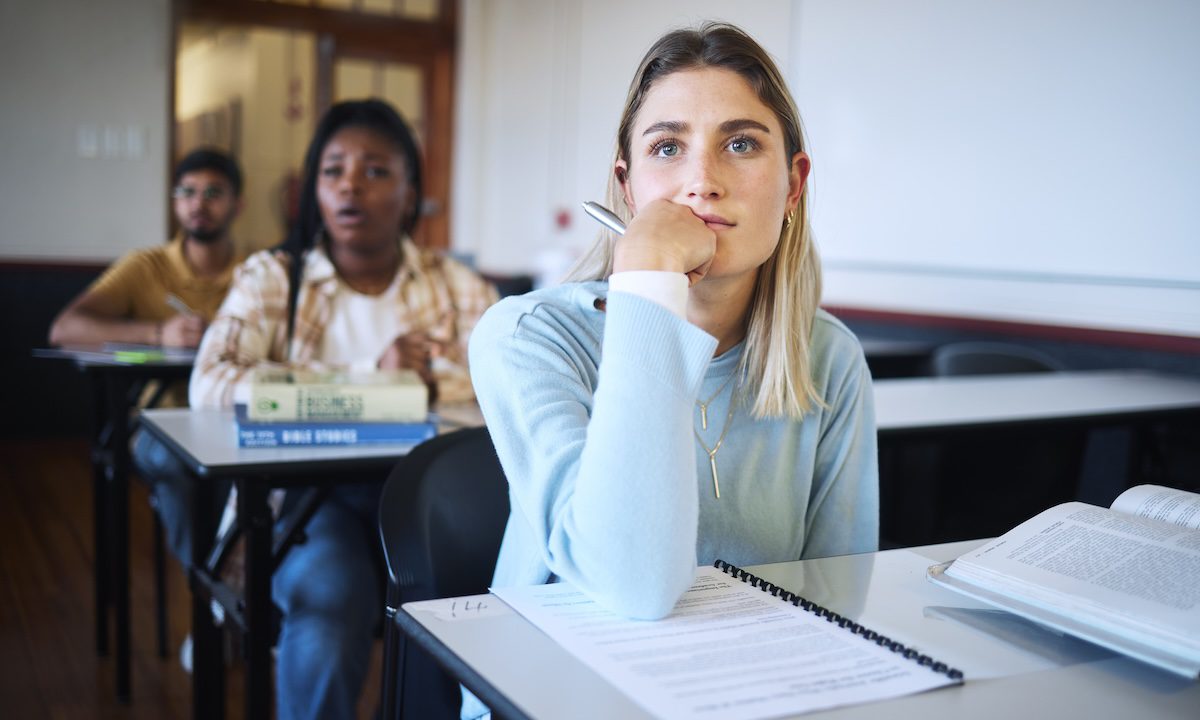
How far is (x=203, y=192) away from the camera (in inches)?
143

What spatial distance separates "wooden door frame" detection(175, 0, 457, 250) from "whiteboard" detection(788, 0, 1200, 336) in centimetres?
310

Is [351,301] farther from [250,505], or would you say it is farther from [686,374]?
[686,374]

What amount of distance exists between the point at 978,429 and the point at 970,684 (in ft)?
4.37

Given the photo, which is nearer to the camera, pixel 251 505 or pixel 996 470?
pixel 251 505

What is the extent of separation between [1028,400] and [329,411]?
1.60 meters

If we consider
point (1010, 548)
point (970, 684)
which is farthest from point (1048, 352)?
point (970, 684)

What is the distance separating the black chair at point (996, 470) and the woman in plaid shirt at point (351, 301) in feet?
4.34

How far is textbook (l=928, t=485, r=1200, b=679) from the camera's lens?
0.83 m

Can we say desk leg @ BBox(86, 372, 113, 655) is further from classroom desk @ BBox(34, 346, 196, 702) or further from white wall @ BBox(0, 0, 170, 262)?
white wall @ BBox(0, 0, 170, 262)

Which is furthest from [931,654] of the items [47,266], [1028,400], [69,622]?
[47,266]

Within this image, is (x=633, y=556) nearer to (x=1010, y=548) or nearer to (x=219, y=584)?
(x=1010, y=548)

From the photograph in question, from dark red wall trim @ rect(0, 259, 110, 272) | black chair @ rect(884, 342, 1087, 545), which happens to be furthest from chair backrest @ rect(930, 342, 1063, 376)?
dark red wall trim @ rect(0, 259, 110, 272)

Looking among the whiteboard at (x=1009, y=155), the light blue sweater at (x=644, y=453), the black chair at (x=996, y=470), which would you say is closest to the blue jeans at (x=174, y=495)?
the light blue sweater at (x=644, y=453)

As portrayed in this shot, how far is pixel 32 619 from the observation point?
2883 millimetres
